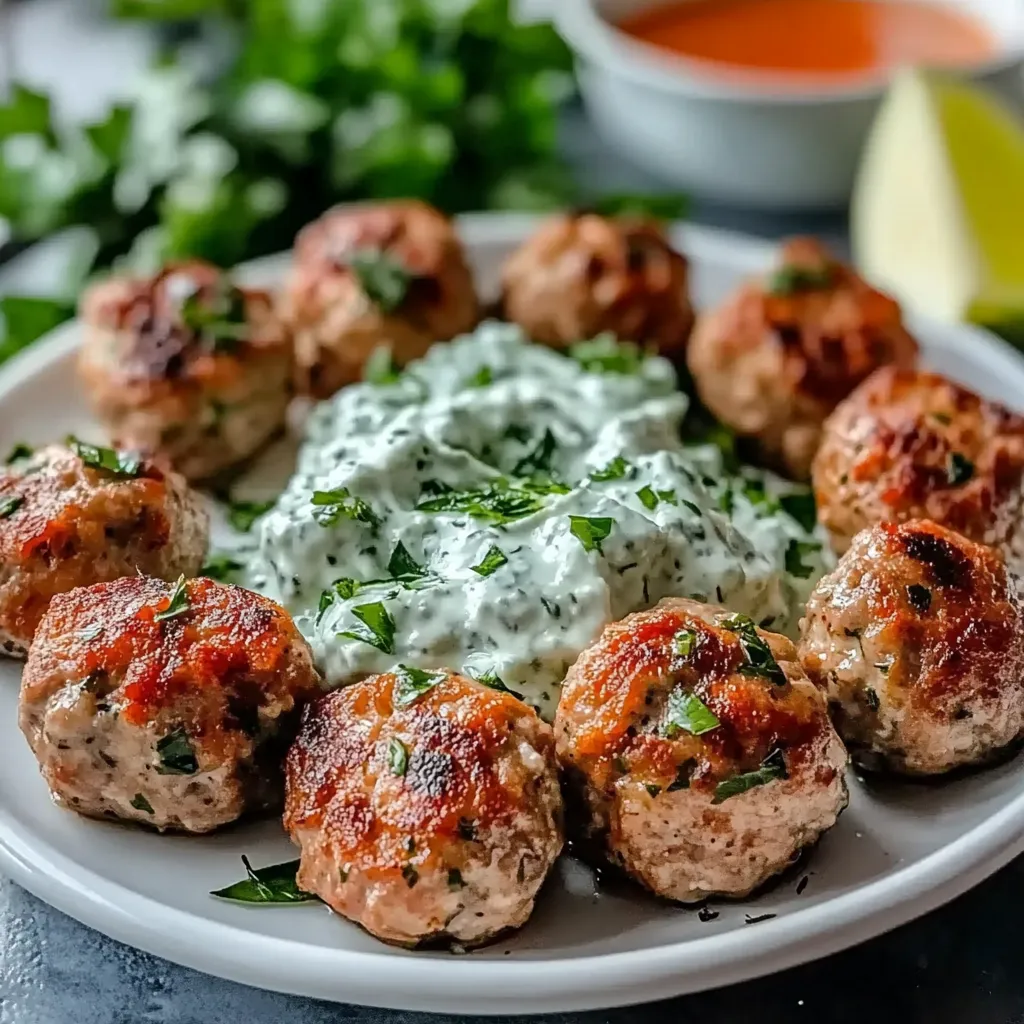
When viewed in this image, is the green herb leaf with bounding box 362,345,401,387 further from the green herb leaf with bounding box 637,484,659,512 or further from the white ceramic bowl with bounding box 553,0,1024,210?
the white ceramic bowl with bounding box 553,0,1024,210

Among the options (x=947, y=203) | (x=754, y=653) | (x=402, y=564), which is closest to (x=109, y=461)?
(x=402, y=564)

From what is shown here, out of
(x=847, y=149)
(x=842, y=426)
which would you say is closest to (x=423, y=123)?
(x=847, y=149)

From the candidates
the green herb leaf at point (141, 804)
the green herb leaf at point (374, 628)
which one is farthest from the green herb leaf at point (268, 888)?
the green herb leaf at point (374, 628)

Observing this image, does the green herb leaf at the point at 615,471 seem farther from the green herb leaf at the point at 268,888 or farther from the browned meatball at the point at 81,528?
the green herb leaf at the point at 268,888

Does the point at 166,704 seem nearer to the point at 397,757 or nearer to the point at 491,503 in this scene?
the point at 397,757

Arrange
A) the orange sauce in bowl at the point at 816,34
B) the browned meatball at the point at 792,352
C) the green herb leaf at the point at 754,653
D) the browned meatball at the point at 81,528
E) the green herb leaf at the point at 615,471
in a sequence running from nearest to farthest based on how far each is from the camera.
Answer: the green herb leaf at the point at 754,653
the browned meatball at the point at 81,528
the green herb leaf at the point at 615,471
the browned meatball at the point at 792,352
the orange sauce in bowl at the point at 816,34

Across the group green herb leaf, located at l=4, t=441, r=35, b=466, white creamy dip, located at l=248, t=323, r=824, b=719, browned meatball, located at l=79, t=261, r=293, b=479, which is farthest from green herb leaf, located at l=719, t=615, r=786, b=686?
green herb leaf, located at l=4, t=441, r=35, b=466

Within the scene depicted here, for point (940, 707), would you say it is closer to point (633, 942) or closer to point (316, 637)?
point (633, 942)
